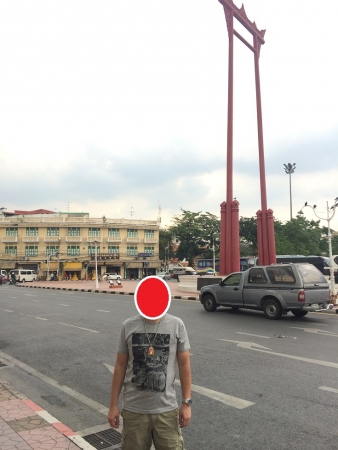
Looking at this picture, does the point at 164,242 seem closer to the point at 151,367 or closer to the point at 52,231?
the point at 52,231

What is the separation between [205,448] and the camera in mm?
3822

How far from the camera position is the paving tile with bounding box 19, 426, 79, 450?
370 cm

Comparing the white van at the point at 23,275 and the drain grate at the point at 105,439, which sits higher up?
the white van at the point at 23,275

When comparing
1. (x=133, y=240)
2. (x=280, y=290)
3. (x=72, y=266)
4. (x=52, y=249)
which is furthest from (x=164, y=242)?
(x=280, y=290)

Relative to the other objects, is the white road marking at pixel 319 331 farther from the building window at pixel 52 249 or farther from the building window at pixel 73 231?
the building window at pixel 52 249

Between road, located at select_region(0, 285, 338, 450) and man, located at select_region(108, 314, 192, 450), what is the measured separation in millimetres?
1608

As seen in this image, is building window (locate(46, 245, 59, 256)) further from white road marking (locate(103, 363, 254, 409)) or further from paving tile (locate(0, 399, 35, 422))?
white road marking (locate(103, 363, 254, 409))

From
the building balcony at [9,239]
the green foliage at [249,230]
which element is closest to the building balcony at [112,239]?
the building balcony at [9,239]

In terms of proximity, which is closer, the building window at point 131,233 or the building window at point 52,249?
the building window at point 52,249

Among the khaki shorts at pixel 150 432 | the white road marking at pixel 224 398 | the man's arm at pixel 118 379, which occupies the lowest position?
the white road marking at pixel 224 398

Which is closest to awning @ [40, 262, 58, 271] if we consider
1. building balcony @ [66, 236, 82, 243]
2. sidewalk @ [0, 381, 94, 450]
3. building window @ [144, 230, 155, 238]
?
building balcony @ [66, 236, 82, 243]

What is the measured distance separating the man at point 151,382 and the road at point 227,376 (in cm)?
161

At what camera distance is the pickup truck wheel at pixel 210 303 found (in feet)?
46.2

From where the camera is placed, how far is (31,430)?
161 inches
